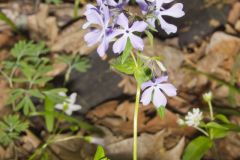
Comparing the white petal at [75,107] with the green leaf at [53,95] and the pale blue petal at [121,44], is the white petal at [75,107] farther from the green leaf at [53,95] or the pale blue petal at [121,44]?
the pale blue petal at [121,44]

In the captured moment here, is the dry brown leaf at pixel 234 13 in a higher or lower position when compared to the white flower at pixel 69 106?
lower

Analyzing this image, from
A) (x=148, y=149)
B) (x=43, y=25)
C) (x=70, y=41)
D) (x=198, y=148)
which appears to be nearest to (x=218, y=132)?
(x=198, y=148)

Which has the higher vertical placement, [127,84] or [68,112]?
[68,112]

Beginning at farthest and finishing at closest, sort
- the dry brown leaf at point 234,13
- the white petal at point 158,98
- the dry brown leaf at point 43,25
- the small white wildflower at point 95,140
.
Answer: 1. the dry brown leaf at point 234,13
2. the dry brown leaf at point 43,25
3. the small white wildflower at point 95,140
4. the white petal at point 158,98

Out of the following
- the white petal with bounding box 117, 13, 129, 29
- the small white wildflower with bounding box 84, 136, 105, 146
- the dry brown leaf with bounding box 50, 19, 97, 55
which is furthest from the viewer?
the dry brown leaf with bounding box 50, 19, 97, 55

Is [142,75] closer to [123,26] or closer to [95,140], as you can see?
[123,26]

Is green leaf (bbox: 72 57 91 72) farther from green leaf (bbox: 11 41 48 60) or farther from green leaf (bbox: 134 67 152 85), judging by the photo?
green leaf (bbox: 134 67 152 85)

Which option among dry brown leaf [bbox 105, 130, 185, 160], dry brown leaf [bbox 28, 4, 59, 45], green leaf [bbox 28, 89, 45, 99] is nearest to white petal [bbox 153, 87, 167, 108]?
dry brown leaf [bbox 105, 130, 185, 160]

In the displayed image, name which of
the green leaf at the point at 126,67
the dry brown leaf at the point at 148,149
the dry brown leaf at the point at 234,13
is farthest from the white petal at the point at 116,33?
the dry brown leaf at the point at 234,13

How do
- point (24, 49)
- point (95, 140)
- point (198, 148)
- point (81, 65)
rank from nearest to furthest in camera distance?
point (198, 148)
point (95, 140)
point (24, 49)
point (81, 65)

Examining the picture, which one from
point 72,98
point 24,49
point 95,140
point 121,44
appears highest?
point 121,44

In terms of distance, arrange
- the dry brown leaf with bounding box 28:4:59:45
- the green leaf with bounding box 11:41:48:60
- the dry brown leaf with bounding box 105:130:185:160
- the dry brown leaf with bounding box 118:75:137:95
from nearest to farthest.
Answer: the dry brown leaf with bounding box 105:130:185:160, the green leaf with bounding box 11:41:48:60, the dry brown leaf with bounding box 118:75:137:95, the dry brown leaf with bounding box 28:4:59:45

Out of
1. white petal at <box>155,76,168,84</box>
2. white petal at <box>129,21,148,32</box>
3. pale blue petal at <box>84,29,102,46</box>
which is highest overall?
white petal at <box>129,21,148,32</box>
